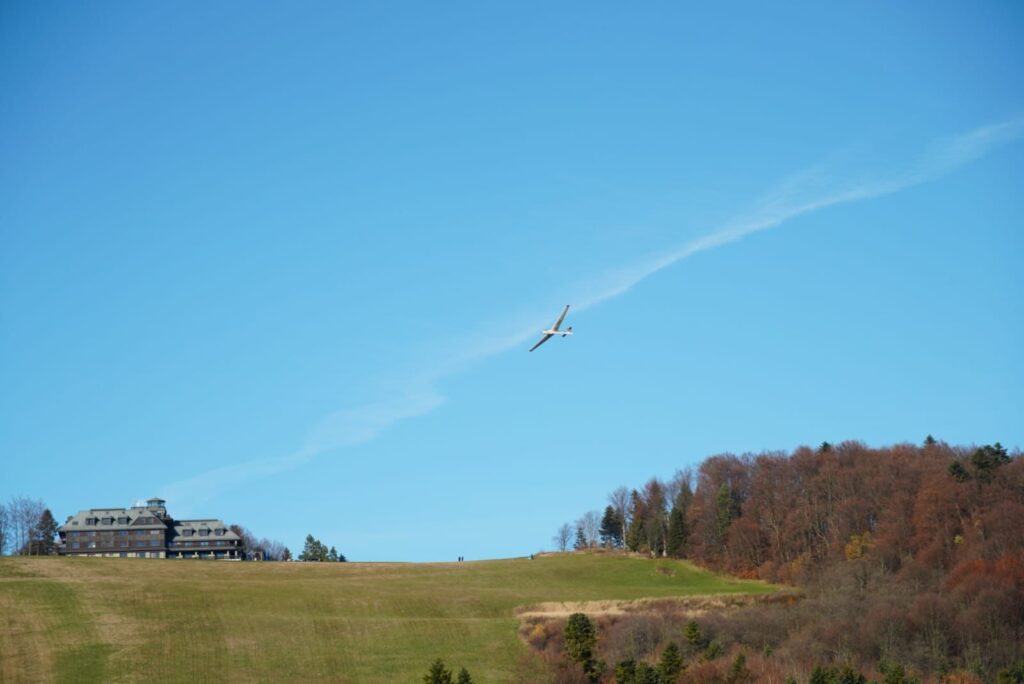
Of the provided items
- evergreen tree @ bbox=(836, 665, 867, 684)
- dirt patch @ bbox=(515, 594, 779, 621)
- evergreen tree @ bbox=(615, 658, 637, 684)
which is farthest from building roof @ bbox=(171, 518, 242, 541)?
evergreen tree @ bbox=(836, 665, 867, 684)

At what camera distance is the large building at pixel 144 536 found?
18762 centimetres

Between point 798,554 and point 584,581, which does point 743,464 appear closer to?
point 798,554

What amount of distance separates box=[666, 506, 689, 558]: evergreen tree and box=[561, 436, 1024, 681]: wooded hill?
0.16m

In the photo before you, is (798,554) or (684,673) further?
(798,554)

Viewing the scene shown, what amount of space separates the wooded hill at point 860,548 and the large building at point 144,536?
2243 inches

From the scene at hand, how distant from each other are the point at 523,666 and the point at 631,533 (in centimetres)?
6898

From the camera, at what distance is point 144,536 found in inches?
7466

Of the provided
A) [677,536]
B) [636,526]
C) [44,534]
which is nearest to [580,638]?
[677,536]

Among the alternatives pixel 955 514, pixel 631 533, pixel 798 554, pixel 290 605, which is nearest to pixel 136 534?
pixel 631 533

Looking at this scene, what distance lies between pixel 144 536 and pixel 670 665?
120036 mm

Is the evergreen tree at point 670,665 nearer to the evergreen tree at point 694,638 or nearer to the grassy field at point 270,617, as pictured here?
the evergreen tree at point 694,638

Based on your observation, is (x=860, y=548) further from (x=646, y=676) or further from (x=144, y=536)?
(x=144, y=536)

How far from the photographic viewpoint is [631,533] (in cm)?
16375

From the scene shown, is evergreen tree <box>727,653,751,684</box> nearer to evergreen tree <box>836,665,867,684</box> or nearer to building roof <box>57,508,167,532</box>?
evergreen tree <box>836,665,867,684</box>
